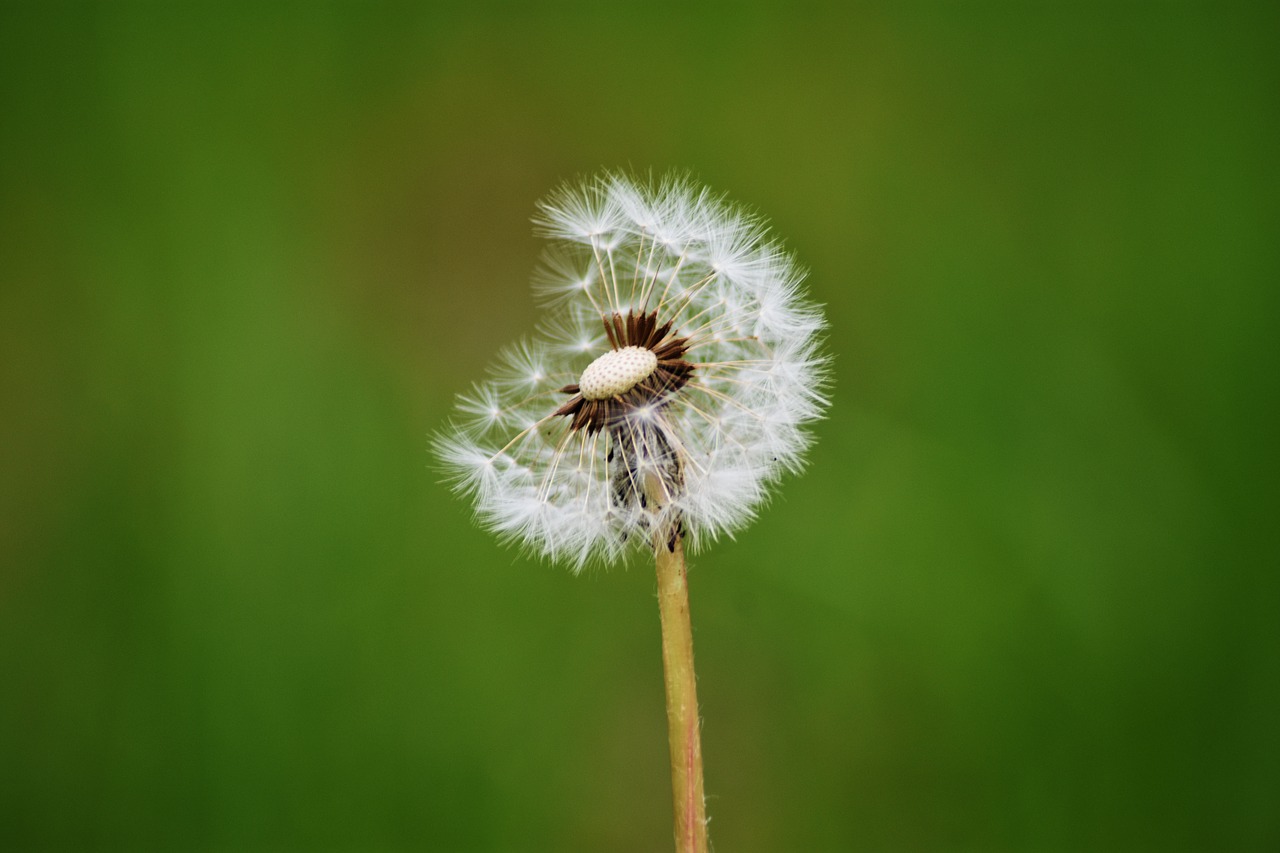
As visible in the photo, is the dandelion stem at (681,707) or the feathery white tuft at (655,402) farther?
the feathery white tuft at (655,402)

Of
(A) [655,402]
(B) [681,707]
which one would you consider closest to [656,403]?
(A) [655,402]

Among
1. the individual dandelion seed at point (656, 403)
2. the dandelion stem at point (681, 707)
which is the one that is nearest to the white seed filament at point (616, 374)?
the individual dandelion seed at point (656, 403)

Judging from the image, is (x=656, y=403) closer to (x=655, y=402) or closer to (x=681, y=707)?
(x=655, y=402)

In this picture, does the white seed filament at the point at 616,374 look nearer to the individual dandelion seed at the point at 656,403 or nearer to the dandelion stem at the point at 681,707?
the individual dandelion seed at the point at 656,403

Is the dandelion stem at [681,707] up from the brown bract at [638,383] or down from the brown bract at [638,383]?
down

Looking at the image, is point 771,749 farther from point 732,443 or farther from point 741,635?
point 732,443
